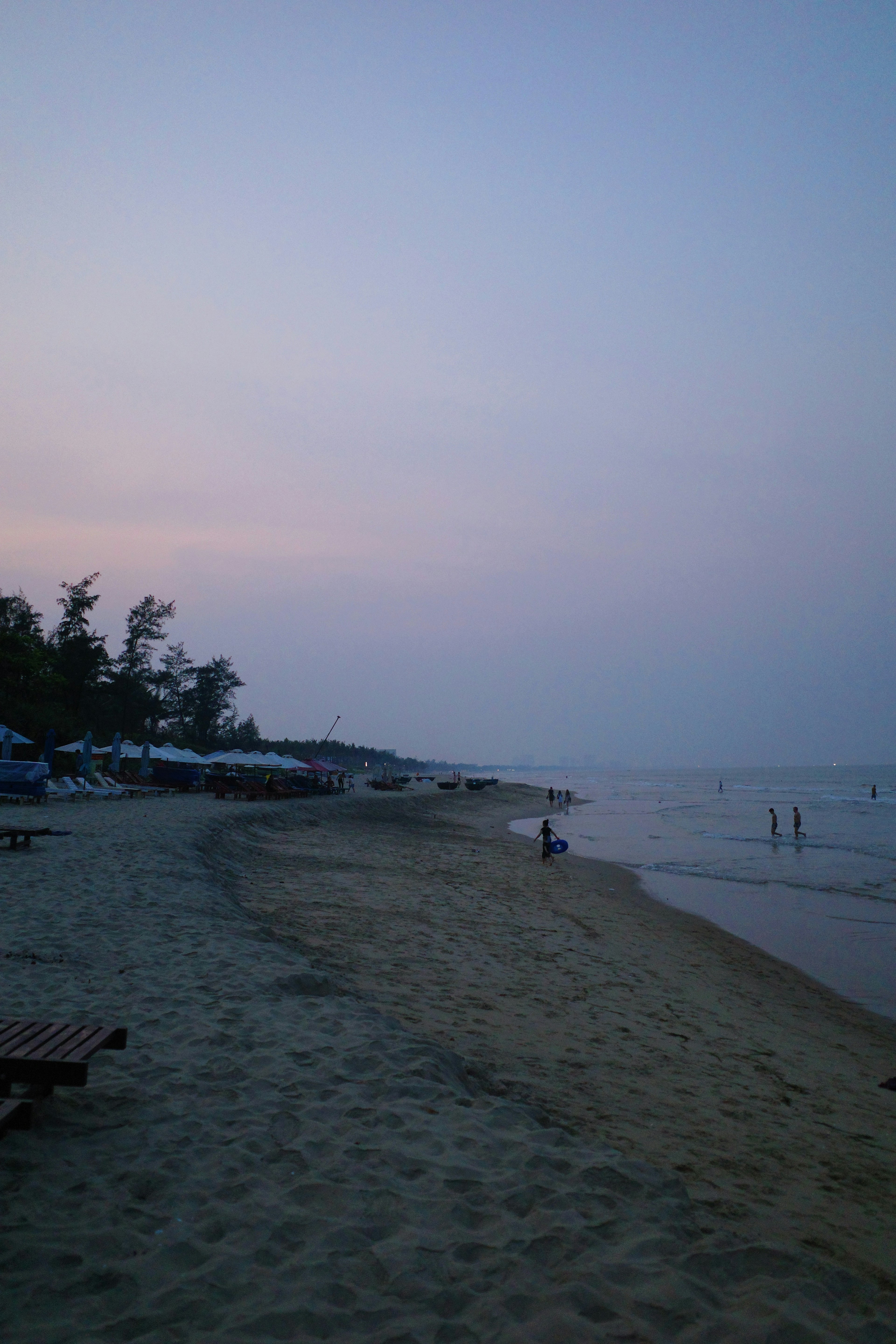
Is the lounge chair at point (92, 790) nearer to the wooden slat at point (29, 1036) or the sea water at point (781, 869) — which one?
the sea water at point (781, 869)

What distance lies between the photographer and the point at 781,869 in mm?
23891

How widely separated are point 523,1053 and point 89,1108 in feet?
11.1

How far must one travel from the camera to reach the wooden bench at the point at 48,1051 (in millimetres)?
3752

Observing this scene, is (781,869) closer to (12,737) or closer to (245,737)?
(12,737)

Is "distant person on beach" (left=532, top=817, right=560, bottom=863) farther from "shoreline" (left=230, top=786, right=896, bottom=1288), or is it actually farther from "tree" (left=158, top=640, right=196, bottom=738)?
"tree" (left=158, top=640, right=196, bottom=738)

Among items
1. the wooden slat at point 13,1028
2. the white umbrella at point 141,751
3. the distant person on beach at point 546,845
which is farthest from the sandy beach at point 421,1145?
the white umbrella at point 141,751

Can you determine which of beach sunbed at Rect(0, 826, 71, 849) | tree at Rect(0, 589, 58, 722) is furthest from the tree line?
beach sunbed at Rect(0, 826, 71, 849)

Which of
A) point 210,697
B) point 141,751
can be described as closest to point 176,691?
point 210,697

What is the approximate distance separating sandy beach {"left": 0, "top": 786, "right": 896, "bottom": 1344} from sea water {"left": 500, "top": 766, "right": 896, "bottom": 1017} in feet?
9.94

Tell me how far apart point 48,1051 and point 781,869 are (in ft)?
78.5

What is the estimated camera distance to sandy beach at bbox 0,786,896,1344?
2965 mm

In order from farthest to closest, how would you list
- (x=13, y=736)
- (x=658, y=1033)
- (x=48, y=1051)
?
(x=13, y=736) → (x=658, y=1033) → (x=48, y=1051)

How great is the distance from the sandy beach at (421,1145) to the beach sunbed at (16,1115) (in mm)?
99

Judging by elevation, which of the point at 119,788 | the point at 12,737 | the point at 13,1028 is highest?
the point at 12,737
